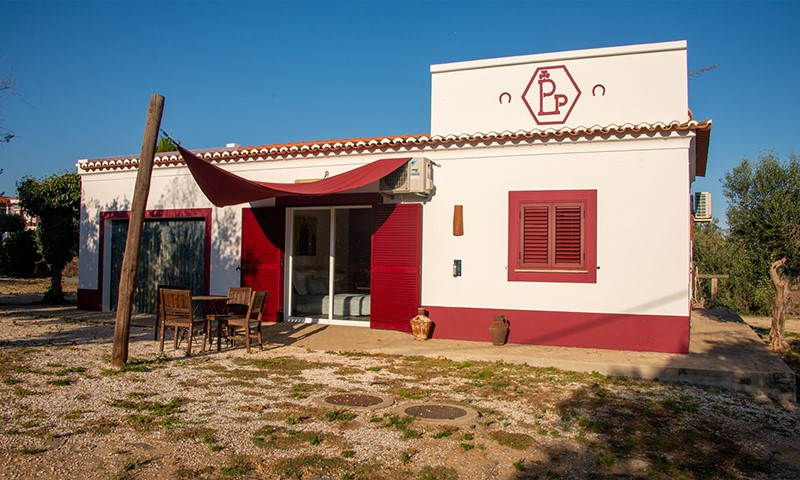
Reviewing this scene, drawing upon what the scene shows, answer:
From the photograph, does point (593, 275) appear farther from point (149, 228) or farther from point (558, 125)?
point (149, 228)

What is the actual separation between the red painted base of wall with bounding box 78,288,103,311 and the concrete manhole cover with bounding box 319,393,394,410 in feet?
27.1

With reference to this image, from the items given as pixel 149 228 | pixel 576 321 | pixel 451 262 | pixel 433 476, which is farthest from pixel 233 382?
pixel 149 228

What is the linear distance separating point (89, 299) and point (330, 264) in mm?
5316

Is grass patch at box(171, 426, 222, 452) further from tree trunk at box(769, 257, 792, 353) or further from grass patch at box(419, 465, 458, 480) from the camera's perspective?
tree trunk at box(769, 257, 792, 353)

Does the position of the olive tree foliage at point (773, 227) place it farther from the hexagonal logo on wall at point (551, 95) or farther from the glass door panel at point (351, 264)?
the glass door panel at point (351, 264)

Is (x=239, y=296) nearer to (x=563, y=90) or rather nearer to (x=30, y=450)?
(x=30, y=450)

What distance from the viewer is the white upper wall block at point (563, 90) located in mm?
9047

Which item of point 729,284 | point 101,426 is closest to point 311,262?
point 101,426

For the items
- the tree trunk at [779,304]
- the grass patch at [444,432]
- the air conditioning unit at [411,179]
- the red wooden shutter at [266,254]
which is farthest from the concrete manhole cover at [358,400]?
the tree trunk at [779,304]

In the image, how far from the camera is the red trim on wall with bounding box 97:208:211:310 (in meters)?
11.3

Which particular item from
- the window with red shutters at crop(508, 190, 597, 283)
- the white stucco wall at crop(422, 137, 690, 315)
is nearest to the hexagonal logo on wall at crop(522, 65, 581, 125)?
the white stucco wall at crop(422, 137, 690, 315)

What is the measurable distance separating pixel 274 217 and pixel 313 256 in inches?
37.1

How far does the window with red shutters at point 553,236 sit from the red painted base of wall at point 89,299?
8.17 meters

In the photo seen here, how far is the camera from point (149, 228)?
12.0m
